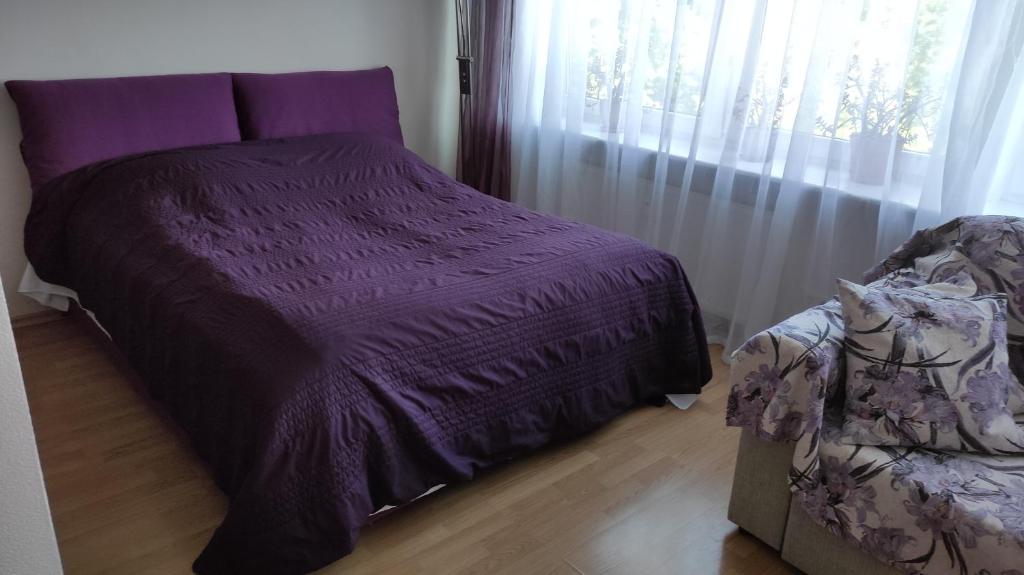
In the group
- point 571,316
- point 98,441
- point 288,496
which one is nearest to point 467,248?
point 571,316

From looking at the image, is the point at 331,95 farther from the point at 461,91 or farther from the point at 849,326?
the point at 849,326

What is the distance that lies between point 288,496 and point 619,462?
105 centimetres

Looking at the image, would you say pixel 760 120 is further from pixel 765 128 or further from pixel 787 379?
pixel 787 379

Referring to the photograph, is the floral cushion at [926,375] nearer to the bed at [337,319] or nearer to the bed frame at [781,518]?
the bed frame at [781,518]

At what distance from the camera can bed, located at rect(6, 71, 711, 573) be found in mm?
1806

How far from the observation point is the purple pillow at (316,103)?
3.36 m

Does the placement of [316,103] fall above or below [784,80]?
below

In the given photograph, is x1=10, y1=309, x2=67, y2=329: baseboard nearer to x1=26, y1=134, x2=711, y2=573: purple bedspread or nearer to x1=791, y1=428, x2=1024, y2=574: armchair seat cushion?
x1=26, y1=134, x2=711, y2=573: purple bedspread

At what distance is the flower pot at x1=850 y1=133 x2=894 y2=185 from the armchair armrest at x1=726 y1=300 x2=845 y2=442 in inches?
37.5

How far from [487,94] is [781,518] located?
8.34 ft

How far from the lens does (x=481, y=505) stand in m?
2.15

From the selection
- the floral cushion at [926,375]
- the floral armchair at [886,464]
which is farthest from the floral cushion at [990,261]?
the floral cushion at [926,375]

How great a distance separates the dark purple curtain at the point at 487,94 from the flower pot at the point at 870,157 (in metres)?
1.71

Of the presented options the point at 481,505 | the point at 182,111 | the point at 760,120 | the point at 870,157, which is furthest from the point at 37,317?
the point at 870,157
